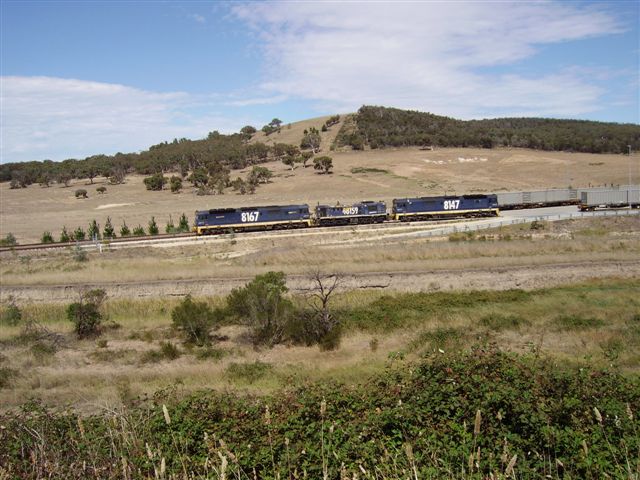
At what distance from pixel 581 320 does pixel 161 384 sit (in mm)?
18410

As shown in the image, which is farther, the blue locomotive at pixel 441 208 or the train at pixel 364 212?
the blue locomotive at pixel 441 208

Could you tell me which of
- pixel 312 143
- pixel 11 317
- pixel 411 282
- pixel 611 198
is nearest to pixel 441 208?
pixel 611 198

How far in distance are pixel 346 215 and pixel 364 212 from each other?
7.06ft

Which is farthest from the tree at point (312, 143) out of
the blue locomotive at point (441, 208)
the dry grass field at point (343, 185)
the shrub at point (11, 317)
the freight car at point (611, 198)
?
the shrub at point (11, 317)

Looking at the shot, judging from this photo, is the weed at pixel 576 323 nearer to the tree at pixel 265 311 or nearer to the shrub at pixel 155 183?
the tree at pixel 265 311

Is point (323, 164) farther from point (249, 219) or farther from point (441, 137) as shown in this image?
point (249, 219)

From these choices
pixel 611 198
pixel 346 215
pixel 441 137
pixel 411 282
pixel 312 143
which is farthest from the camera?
pixel 441 137

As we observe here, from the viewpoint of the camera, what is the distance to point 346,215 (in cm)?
5688

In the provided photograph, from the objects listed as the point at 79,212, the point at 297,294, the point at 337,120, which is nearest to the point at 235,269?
the point at 297,294

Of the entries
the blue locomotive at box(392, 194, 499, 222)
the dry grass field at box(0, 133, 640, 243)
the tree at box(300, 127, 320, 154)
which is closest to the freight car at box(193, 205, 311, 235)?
the blue locomotive at box(392, 194, 499, 222)

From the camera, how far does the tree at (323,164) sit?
10638 centimetres

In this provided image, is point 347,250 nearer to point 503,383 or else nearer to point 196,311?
point 196,311

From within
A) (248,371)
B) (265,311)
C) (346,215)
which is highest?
(346,215)

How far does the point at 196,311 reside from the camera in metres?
25.0
